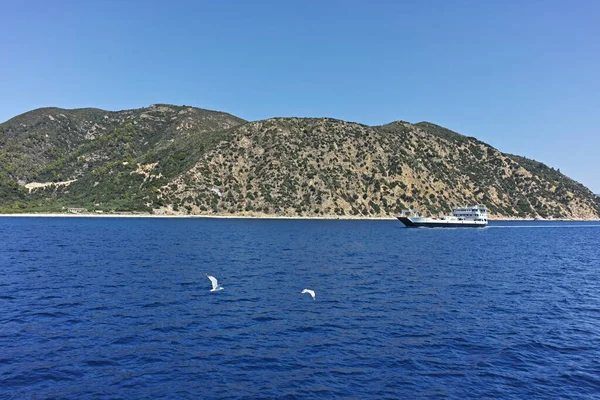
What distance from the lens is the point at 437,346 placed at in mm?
24875

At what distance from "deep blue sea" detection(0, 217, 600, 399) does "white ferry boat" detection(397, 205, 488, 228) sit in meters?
105

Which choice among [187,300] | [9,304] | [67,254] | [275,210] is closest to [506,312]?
[187,300]

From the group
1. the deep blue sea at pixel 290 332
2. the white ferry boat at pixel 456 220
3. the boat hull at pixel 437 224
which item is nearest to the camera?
the deep blue sea at pixel 290 332

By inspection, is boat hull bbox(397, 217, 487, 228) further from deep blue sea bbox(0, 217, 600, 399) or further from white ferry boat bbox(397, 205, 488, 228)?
deep blue sea bbox(0, 217, 600, 399)

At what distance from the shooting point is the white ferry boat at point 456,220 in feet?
522

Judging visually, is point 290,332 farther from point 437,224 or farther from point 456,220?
point 456,220

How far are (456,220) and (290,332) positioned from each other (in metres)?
158

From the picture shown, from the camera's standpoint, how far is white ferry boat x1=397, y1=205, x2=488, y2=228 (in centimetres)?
15925

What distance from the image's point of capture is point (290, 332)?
87.6 ft

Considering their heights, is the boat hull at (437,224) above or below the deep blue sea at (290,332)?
above

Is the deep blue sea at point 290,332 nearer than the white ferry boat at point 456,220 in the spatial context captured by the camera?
Yes

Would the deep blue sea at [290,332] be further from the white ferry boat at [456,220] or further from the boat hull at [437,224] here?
the white ferry boat at [456,220]

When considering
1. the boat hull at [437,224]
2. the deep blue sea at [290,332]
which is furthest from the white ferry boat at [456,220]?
the deep blue sea at [290,332]

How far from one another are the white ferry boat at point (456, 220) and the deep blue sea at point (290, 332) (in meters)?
105
